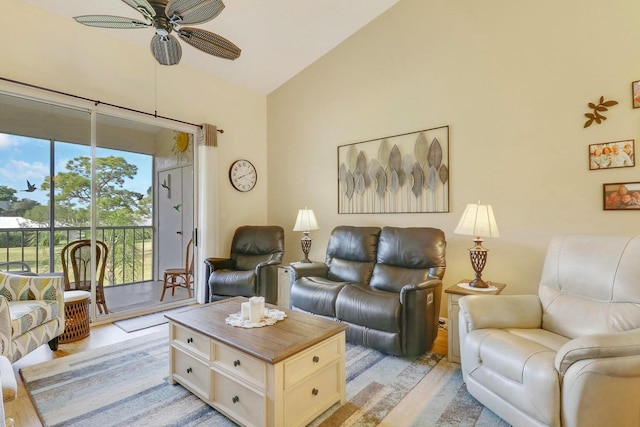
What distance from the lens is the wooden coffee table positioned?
1.54 meters

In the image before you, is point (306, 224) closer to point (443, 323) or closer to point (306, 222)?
point (306, 222)

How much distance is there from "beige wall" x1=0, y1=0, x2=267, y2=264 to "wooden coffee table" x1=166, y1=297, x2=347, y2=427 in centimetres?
223

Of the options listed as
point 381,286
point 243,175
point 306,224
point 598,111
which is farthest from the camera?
point 243,175

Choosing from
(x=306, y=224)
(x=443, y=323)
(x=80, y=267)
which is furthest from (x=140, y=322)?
(x=443, y=323)

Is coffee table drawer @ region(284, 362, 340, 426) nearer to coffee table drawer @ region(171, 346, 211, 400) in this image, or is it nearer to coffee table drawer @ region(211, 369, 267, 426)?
coffee table drawer @ region(211, 369, 267, 426)

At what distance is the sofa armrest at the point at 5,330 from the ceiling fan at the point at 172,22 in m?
1.86

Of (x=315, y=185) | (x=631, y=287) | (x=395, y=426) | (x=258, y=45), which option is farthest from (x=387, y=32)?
(x=395, y=426)

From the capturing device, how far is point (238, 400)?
1.67 metres

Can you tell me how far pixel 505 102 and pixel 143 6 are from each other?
9.63ft

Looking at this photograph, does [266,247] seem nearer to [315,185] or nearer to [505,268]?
[315,185]

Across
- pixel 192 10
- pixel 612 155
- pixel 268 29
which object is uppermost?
pixel 268 29

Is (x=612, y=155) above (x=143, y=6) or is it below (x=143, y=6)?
below

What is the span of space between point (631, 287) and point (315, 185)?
3.25 meters

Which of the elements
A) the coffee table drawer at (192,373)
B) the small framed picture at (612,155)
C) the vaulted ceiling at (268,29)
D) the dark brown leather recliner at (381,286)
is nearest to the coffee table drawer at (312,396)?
the coffee table drawer at (192,373)
